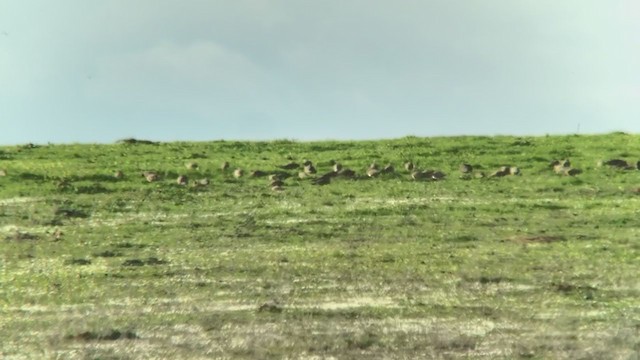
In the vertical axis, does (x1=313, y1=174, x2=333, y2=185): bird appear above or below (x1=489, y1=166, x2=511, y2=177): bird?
below

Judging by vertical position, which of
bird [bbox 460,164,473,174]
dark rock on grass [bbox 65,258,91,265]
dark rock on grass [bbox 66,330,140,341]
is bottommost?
dark rock on grass [bbox 66,330,140,341]

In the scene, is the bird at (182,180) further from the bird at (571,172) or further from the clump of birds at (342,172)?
the bird at (571,172)

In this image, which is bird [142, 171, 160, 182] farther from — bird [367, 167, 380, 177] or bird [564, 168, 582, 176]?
bird [564, 168, 582, 176]

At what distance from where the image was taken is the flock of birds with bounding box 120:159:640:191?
149ft

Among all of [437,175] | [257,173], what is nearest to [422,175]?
[437,175]

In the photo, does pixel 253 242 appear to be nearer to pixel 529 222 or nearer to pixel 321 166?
pixel 529 222

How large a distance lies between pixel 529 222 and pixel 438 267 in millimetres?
9639

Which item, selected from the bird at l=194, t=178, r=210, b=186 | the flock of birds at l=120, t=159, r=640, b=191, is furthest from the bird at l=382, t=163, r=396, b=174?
the bird at l=194, t=178, r=210, b=186

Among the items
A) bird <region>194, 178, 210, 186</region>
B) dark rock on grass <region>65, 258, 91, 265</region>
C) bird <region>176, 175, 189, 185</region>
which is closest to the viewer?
dark rock on grass <region>65, 258, 91, 265</region>

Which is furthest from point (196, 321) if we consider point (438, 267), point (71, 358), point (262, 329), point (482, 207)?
point (482, 207)

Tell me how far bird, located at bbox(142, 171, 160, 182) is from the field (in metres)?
0.38

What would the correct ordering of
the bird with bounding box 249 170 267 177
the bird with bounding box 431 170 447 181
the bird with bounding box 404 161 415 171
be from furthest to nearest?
the bird with bounding box 404 161 415 171, the bird with bounding box 249 170 267 177, the bird with bounding box 431 170 447 181

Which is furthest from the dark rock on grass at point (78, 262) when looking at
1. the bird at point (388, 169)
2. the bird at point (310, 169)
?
the bird at point (388, 169)

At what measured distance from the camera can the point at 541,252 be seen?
28859mm
